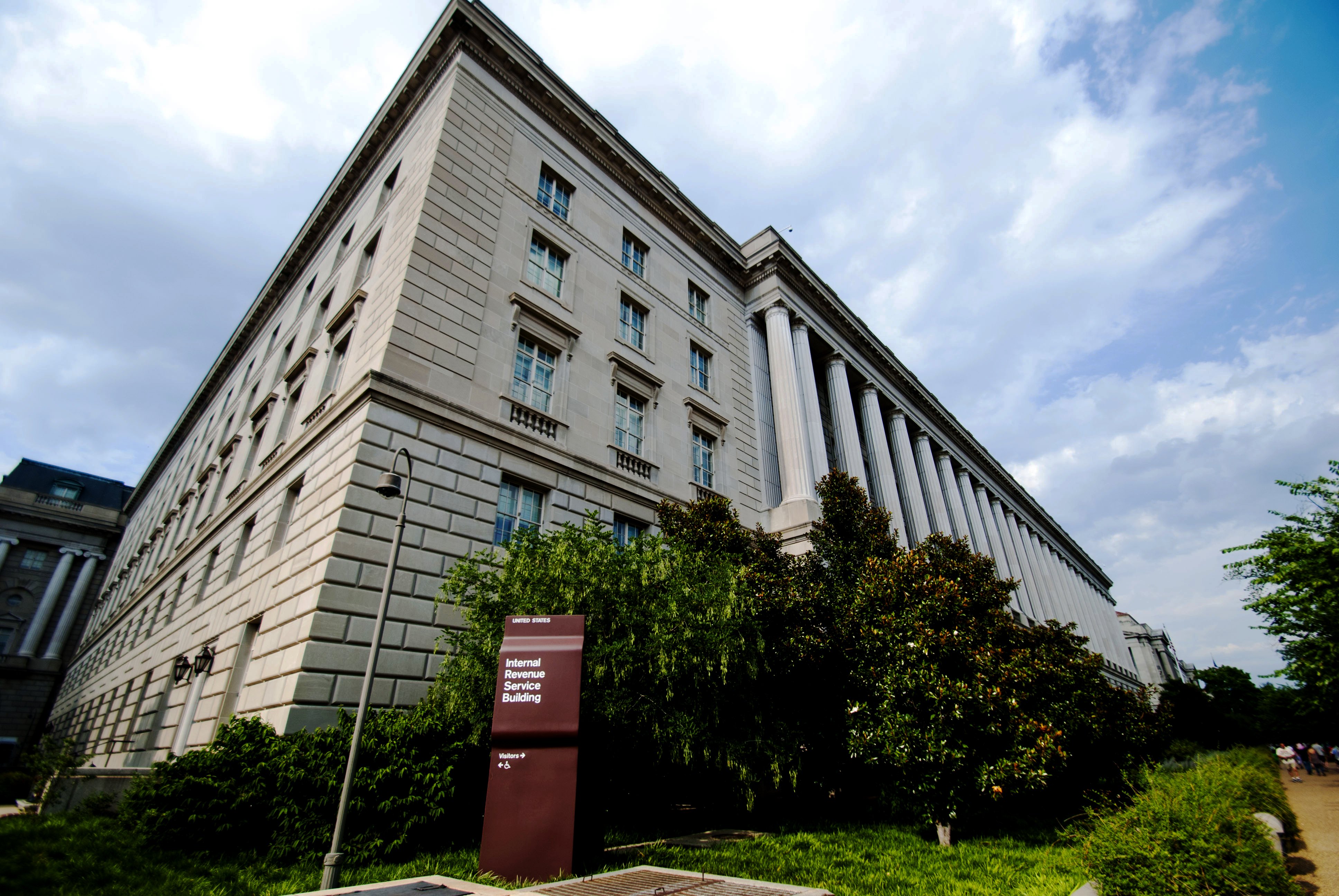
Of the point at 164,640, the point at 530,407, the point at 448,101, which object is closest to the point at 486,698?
the point at 530,407

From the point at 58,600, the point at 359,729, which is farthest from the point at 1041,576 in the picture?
the point at 58,600

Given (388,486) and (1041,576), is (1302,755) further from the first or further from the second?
(388,486)

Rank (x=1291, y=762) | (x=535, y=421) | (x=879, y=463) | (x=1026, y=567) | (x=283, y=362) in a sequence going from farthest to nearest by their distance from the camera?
(x=1026, y=567)
(x=879, y=463)
(x=1291, y=762)
(x=283, y=362)
(x=535, y=421)

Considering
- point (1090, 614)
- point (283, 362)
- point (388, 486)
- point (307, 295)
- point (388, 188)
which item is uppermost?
point (388, 188)

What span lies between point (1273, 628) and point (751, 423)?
67.5 feet

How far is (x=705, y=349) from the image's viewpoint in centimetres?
2692

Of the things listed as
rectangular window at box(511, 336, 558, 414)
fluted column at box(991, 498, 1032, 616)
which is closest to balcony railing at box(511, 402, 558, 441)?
rectangular window at box(511, 336, 558, 414)

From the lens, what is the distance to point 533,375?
1892 cm

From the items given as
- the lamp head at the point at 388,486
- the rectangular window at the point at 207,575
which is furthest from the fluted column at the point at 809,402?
the rectangular window at the point at 207,575

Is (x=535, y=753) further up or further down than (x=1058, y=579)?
further down

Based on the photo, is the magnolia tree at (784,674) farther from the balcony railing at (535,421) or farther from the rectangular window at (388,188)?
the rectangular window at (388,188)

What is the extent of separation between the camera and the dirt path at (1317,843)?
31.0 feet

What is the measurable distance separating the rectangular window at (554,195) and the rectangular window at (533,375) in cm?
609

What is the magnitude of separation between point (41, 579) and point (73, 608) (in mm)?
3835
